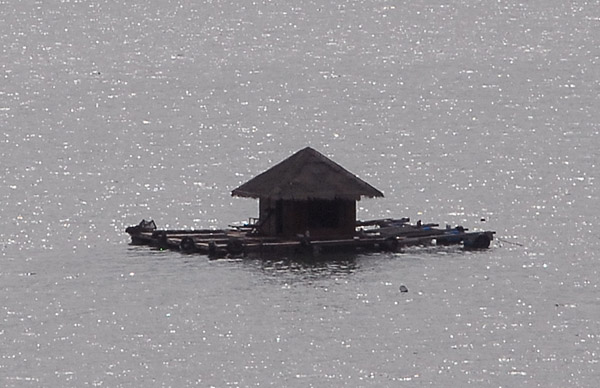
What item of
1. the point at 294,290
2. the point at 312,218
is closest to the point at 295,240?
the point at 312,218

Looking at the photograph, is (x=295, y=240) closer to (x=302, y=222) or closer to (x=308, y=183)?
(x=302, y=222)

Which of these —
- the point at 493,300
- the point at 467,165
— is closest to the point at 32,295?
the point at 493,300

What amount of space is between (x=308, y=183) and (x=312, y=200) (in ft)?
2.31

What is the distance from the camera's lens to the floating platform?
77.6 metres

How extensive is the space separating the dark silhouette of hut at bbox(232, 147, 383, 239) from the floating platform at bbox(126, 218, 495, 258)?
582 mm

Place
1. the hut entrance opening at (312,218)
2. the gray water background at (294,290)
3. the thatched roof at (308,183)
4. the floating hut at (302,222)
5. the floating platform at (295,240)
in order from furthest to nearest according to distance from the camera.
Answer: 1. the hut entrance opening at (312,218)
2. the thatched roof at (308,183)
3. the floating hut at (302,222)
4. the floating platform at (295,240)
5. the gray water background at (294,290)

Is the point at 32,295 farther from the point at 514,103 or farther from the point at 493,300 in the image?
the point at 514,103

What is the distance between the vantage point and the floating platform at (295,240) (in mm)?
77625

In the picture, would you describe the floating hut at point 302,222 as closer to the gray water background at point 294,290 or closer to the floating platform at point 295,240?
the floating platform at point 295,240

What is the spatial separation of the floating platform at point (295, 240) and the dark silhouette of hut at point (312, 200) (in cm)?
58

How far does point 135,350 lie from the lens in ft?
200

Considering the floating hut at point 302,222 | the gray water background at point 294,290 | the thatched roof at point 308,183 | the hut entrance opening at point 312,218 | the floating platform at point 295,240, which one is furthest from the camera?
the hut entrance opening at point 312,218

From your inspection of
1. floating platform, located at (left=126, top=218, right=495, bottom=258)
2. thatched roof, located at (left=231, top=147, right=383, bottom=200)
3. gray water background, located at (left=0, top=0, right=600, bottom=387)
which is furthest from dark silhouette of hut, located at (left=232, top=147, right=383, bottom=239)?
gray water background, located at (left=0, top=0, right=600, bottom=387)

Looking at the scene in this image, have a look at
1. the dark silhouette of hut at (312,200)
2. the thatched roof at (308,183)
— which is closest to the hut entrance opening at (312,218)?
the dark silhouette of hut at (312,200)
